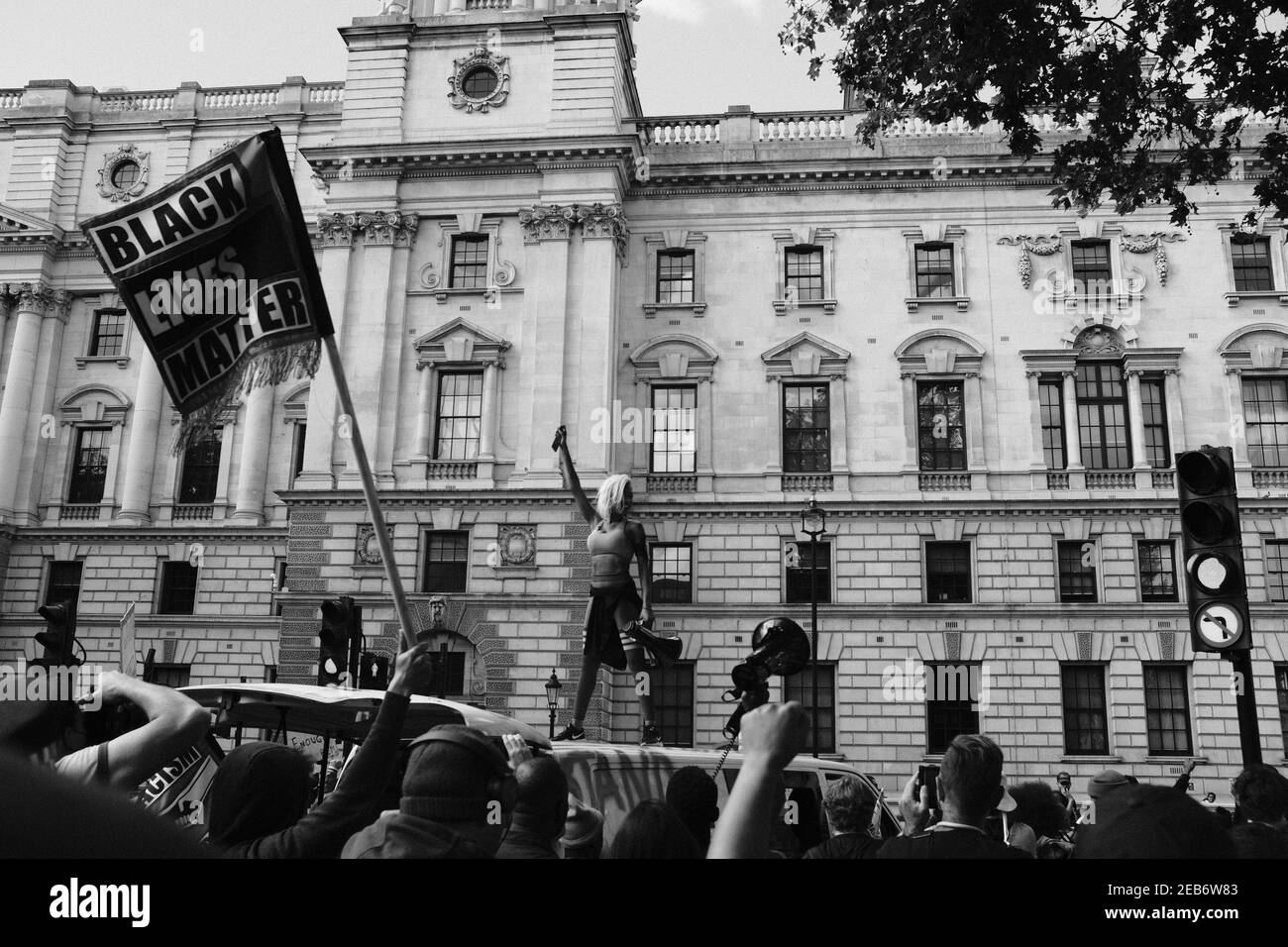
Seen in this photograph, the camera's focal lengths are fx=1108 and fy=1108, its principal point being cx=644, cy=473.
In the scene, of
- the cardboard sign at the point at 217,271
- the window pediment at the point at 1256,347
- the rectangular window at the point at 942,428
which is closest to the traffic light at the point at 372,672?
the cardboard sign at the point at 217,271

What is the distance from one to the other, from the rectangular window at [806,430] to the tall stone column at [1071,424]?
6.82 meters

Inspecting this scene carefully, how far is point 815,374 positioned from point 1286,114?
21130 mm

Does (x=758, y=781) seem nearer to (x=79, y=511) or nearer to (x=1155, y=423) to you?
(x=1155, y=423)

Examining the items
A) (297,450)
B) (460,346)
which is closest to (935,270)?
(460,346)

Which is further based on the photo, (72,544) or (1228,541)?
(72,544)

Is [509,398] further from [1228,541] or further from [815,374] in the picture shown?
[1228,541]

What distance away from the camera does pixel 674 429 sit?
33.7 m

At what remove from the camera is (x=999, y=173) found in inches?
1334

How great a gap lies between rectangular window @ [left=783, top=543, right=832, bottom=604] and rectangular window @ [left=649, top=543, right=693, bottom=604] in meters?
2.87

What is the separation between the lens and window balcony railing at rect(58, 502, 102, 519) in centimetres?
3972

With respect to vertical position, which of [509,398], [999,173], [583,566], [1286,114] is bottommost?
[583,566]

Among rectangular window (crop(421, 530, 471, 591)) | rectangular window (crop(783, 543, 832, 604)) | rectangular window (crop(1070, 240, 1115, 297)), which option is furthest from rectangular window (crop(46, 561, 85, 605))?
rectangular window (crop(1070, 240, 1115, 297))
